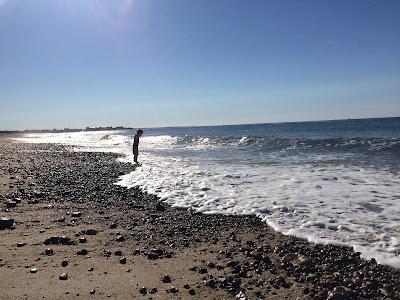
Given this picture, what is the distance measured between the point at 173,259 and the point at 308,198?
5289mm

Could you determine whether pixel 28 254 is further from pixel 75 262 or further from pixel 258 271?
pixel 258 271

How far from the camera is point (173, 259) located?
5.84 metres

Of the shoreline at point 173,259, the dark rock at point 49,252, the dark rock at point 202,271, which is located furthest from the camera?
the dark rock at point 49,252

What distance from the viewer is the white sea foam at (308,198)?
6898 millimetres

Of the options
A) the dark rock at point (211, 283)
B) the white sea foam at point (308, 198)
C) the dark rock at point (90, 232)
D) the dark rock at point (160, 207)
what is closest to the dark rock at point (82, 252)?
the dark rock at point (90, 232)

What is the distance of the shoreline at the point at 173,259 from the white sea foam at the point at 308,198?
1.74 ft

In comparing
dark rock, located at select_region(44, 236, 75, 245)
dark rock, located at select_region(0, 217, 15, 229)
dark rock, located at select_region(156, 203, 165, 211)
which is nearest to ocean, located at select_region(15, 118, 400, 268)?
dark rock, located at select_region(156, 203, 165, 211)

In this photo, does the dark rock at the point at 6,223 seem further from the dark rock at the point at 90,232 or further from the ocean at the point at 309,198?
the ocean at the point at 309,198

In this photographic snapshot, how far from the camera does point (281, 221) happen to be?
7.95 meters

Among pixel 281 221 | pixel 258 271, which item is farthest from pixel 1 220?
pixel 281 221

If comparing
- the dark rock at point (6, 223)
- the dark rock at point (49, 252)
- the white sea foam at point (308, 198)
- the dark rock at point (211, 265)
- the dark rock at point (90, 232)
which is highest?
the dark rock at point (6, 223)

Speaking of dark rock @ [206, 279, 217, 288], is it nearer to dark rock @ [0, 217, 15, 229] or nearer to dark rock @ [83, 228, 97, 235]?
dark rock @ [83, 228, 97, 235]

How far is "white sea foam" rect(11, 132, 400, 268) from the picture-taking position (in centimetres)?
690

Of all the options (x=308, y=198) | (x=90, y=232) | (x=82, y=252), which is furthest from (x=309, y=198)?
(x=82, y=252)
